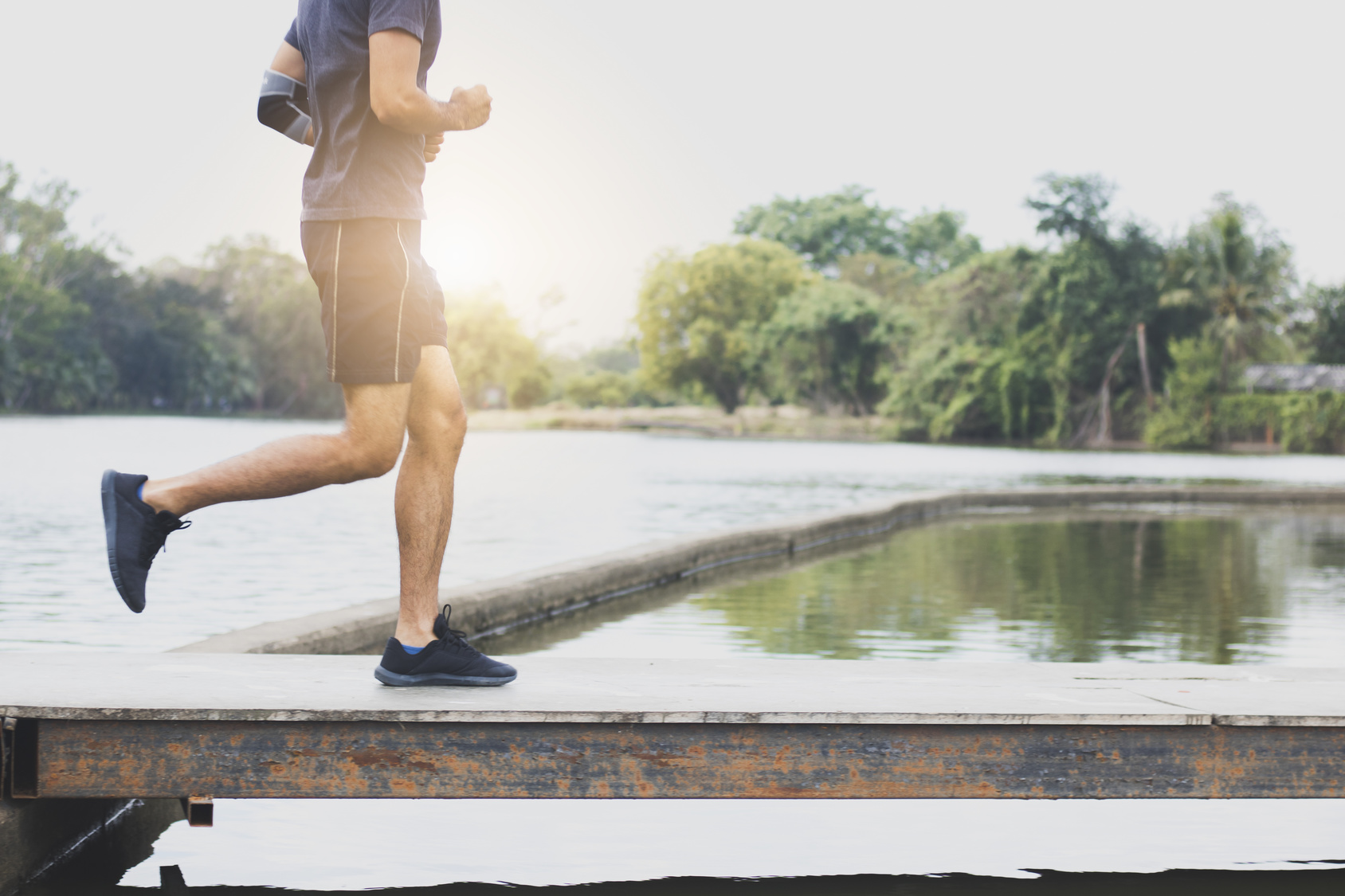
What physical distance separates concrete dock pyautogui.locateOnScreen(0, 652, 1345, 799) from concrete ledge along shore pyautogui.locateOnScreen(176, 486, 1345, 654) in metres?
1.73

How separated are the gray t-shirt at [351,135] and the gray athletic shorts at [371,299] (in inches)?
1.8

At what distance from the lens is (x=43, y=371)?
259ft

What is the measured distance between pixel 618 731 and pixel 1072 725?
3.13ft

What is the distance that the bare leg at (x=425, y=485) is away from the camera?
3.35 metres

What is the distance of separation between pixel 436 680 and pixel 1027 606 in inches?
228

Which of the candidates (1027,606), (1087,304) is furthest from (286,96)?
(1087,304)

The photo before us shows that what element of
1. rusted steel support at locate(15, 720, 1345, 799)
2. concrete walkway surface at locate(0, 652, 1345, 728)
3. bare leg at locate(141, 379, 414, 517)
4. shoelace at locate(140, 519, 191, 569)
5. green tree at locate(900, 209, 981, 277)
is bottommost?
rusted steel support at locate(15, 720, 1345, 799)

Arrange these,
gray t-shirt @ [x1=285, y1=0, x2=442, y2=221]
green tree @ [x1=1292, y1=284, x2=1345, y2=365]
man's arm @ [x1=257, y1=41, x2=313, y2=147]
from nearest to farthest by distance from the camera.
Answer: gray t-shirt @ [x1=285, y1=0, x2=442, y2=221]
man's arm @ [x1=257, y1=41, x2=313, y2=147]
green tree @ [x1=1292, y1=284, x2=1345, y2=365]

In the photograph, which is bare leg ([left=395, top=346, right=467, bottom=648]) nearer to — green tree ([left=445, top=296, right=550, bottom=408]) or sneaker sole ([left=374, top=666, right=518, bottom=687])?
sneaker sole ([left=374, top=666, right=518, bottom=687])

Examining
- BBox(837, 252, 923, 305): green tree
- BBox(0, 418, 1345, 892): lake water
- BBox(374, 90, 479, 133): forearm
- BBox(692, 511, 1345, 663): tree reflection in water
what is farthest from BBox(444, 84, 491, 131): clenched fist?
BBox(837, 252, 923, 305): green tree

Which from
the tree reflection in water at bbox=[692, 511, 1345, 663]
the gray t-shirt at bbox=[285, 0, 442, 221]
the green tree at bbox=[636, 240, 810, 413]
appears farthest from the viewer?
the green tree at bbox=[636, 240, 810, 413]

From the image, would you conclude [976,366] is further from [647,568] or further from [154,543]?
[154,543]

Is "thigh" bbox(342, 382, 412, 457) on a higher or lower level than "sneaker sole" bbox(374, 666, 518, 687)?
higher

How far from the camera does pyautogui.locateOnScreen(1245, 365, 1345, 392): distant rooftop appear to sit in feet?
181
